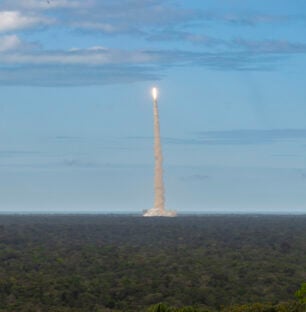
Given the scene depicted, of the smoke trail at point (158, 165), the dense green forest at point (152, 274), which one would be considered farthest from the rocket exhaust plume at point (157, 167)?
the dense green forest at point (152, 274)

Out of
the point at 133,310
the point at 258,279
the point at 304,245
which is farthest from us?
the point at 304,245

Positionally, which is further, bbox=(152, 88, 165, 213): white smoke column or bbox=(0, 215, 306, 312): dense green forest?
bbox=(152, 88, 165, 213): white smoke column

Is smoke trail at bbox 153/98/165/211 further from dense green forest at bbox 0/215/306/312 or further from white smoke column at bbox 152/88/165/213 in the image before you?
dense green forest at bbox 0/215/306/312

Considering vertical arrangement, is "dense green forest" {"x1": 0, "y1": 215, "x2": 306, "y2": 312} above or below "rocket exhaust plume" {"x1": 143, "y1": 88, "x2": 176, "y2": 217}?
below

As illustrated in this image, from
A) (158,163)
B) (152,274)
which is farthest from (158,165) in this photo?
(152,274)

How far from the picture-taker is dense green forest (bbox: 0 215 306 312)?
2355 inches

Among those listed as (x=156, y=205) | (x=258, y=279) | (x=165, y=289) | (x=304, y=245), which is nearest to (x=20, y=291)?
(x=165, y=289)

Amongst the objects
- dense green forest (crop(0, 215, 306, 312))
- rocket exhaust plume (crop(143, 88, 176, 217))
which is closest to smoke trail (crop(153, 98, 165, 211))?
rocket exhaust plume (crop(143, 88, 176, 217))

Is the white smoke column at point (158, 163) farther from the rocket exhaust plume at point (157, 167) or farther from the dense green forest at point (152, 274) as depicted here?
the dense green forest at point (152, 274)

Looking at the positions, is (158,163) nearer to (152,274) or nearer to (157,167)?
(157,167)

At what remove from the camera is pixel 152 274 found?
72.9 m

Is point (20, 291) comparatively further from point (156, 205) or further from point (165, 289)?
point (156, 205)

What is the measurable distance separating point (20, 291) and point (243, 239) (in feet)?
211

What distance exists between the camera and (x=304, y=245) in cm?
10844
